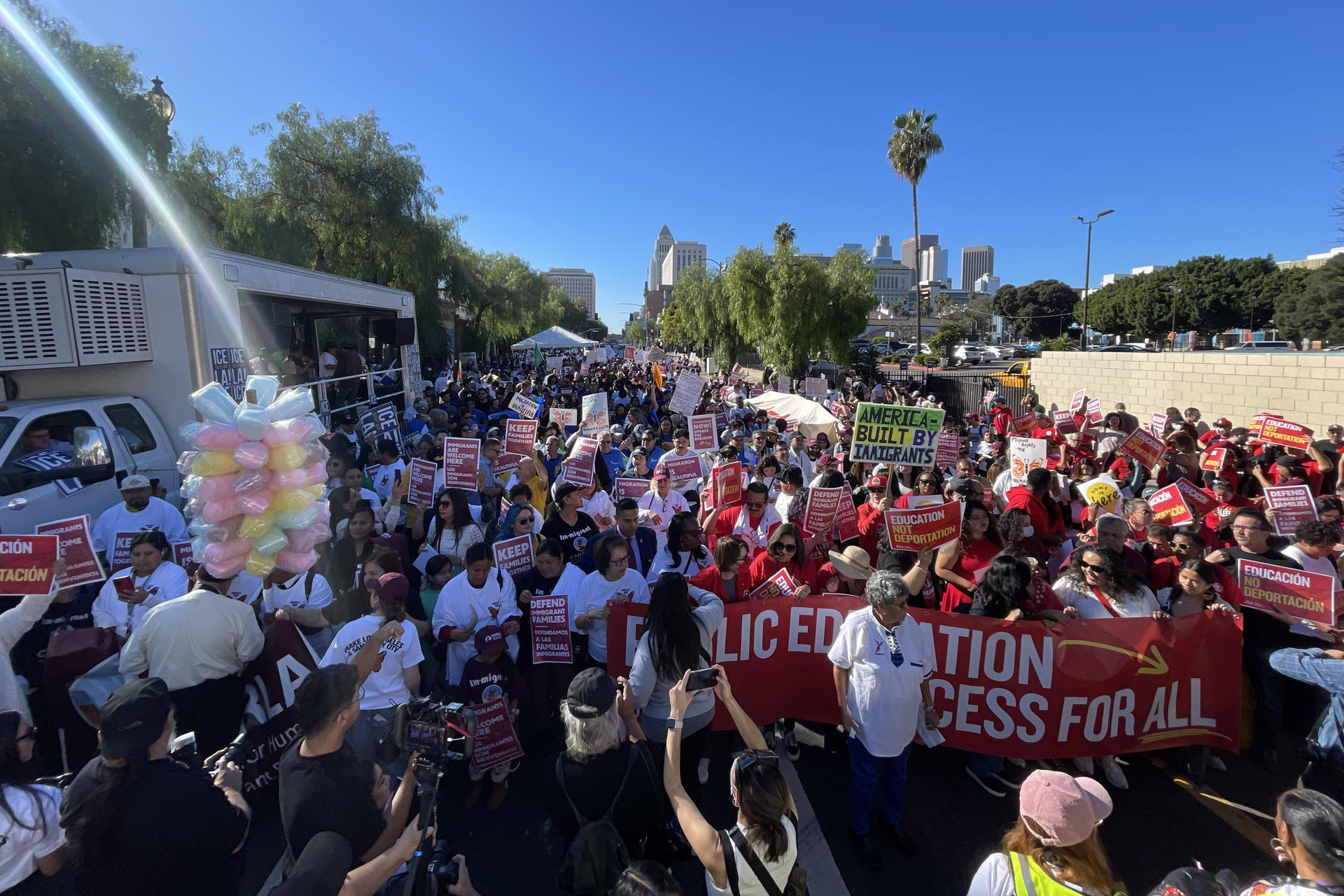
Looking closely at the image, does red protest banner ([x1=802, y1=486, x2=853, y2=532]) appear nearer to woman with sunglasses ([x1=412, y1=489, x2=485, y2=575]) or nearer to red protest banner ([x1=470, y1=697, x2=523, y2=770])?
woman with sunglasses ([x1=412, y1=489, x2=485, y2=575])

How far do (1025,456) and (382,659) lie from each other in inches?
296

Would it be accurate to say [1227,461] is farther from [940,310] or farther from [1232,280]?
[940,310]

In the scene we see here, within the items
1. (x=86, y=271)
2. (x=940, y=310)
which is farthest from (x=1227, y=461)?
(x=940, y=310)

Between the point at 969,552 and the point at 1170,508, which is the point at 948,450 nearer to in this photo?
the point at 1170,508

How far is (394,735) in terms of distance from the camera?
2.70 meters

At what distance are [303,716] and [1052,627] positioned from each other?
424 centimetres

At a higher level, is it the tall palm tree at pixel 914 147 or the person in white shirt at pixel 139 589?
the tall palm tree at pixel 914 147

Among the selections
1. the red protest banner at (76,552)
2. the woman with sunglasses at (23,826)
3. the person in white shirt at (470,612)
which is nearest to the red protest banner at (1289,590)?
the person in white shirt at (470,612)

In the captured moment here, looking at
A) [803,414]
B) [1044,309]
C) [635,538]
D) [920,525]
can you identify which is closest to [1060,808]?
[920,525]

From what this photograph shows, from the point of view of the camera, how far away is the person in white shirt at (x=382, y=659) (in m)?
3.63

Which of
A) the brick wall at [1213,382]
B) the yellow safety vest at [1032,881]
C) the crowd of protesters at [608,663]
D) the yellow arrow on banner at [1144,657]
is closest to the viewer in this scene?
the yellow safety vest at [1032,881]

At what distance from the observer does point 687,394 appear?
11648mm

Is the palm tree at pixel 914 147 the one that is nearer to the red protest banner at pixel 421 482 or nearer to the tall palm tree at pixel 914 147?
the tall palm tree at pixel 914 147

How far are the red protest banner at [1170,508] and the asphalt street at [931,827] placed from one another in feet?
6.14
